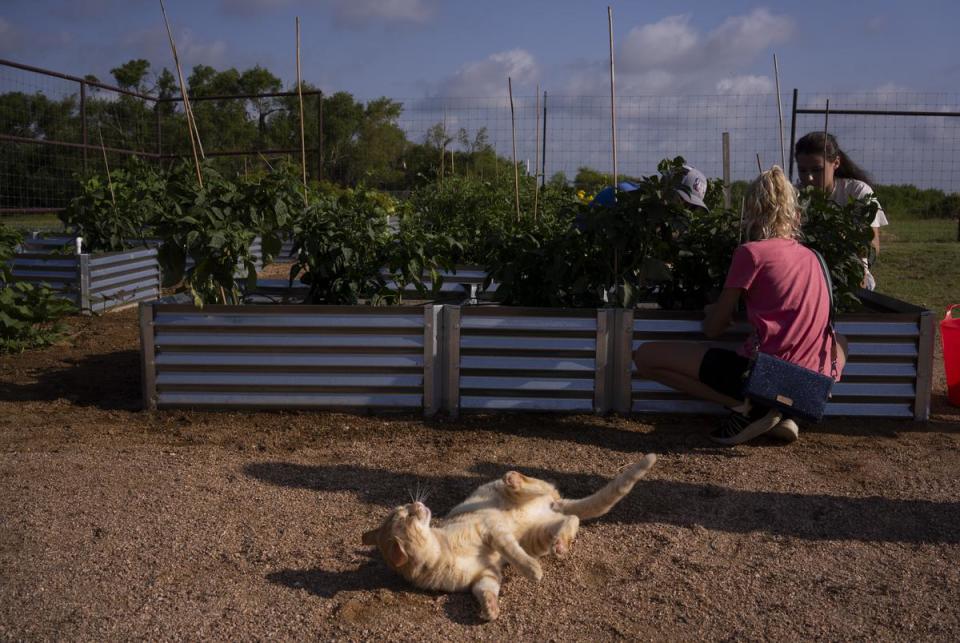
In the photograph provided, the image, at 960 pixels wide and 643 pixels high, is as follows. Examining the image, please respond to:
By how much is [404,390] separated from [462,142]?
8405 mm

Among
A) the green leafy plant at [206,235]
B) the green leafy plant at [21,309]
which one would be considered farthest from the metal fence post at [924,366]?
the green leafy plant at [21,309]

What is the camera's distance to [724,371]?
4.32 m

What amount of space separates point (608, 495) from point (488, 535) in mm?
462

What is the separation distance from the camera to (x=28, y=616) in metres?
2.66

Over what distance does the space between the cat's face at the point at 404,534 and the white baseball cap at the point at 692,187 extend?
265 cm

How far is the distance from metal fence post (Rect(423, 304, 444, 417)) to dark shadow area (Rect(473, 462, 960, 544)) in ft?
3.21

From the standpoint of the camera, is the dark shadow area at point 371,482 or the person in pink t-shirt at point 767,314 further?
the person in pink t-shirt at point 767,314

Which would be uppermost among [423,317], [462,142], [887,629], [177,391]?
[462,142]

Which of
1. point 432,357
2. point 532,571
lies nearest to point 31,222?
point 432,357

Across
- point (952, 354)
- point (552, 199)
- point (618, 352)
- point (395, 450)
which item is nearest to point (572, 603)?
point (395, 450)

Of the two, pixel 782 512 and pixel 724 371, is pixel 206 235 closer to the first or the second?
pixel 724 371

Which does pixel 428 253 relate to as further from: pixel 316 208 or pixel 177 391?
pixel 177 391

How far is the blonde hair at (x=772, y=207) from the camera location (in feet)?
13.8

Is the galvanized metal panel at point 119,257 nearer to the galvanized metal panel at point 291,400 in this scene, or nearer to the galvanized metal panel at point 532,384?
the galvanized metal panel at point 291,400
